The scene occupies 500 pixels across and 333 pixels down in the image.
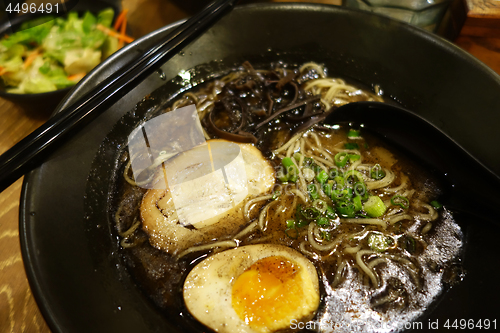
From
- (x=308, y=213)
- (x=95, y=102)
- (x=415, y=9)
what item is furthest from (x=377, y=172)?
(x=95, y=102)

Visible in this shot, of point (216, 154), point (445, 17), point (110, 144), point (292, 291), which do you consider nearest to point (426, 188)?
point (292, 291)

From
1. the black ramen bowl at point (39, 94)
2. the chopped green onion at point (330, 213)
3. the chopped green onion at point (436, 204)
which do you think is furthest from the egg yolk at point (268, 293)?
the black ramen bowl at point (39, 94)

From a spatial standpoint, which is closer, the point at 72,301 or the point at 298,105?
the point at 72,301

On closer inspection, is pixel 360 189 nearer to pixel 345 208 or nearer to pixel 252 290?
pixel 345 208

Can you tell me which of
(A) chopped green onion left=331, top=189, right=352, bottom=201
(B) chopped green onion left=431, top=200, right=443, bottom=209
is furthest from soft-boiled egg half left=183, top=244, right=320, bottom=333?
(B) chopped green onion left=431, top=200, right=443, bottom=209

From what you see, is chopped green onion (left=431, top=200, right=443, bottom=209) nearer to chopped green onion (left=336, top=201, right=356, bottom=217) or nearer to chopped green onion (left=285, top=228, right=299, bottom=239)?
chopped green onion (left=336, top=201, right=356, bottom=217)

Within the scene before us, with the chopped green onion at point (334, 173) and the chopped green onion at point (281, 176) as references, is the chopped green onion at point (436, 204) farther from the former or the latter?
the chopped green onion at point (281, 176)

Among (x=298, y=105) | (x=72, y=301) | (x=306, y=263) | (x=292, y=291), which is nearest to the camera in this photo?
(x=72, y=301)

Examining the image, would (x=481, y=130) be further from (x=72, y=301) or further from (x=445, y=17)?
(x=72, y=301)
